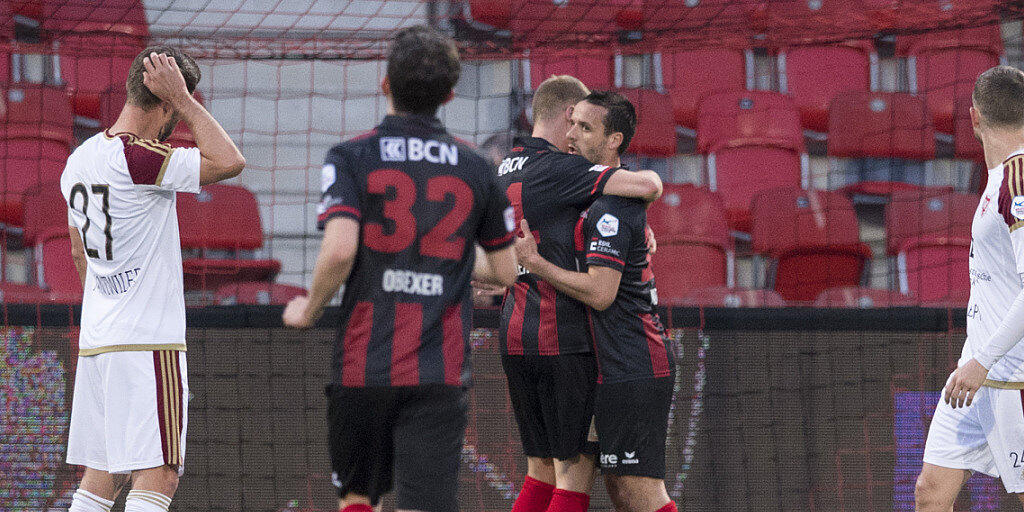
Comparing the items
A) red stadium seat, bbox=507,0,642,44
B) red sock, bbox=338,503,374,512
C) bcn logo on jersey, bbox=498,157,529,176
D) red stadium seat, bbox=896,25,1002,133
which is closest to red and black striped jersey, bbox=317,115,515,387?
red sock, bbox=338,503,374,512

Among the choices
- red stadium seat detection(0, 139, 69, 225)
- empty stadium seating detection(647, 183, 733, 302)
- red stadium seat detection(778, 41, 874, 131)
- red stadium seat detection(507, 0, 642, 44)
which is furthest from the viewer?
red stadium seat detection(778, 41, 874, 131)

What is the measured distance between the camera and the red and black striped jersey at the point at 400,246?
9.62 feet

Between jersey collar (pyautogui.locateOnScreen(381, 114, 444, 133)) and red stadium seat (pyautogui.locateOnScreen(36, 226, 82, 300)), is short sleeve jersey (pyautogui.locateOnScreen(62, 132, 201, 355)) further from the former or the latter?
red stadium seat (pyautogui.locateOnScreen(36, 226, 82, 300))

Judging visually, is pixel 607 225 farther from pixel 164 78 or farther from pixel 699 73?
pixel 699 73

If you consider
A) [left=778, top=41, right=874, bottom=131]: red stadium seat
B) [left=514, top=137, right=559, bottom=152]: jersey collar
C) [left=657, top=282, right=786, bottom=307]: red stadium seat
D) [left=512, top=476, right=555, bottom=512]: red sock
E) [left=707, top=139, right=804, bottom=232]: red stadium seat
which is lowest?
[left=512, top=476, right=555, bottom=512]: red sock

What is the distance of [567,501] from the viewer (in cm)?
399

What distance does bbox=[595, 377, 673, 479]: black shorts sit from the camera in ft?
12.7

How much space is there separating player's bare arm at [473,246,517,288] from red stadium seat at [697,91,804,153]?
5.73 metres

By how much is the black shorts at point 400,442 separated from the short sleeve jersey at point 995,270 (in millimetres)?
1934

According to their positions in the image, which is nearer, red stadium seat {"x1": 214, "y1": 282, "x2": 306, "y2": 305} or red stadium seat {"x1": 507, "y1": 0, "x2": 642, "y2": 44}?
red stadium seat {"x1": 214, "y1": 282, "x2": 306, "y2": 305}

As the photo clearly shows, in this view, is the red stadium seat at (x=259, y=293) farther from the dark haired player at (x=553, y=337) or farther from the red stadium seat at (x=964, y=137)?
the red stadium seat at (x=964, y=137)

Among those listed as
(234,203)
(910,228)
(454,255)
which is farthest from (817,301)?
(454,255)

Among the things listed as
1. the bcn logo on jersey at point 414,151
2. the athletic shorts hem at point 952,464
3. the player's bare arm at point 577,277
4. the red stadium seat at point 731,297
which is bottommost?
the athletic shorts hem at point 952,464

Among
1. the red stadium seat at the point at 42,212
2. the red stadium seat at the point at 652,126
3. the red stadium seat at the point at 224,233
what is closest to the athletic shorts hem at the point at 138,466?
the red stadium seat at the point at 224,233
